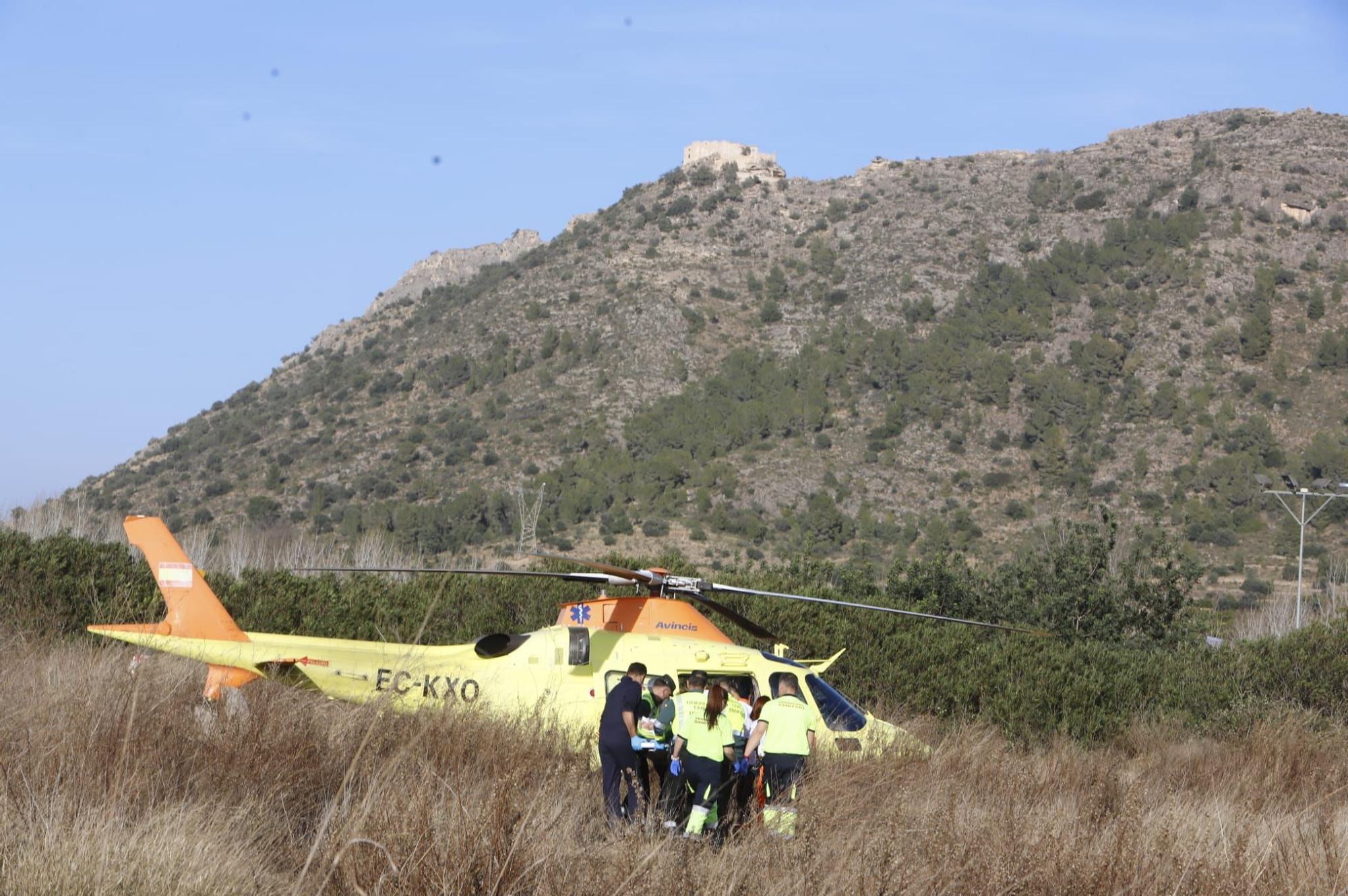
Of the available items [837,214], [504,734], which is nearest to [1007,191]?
[837,214]

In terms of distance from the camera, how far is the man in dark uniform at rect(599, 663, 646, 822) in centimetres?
1009

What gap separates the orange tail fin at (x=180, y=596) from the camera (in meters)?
13.2

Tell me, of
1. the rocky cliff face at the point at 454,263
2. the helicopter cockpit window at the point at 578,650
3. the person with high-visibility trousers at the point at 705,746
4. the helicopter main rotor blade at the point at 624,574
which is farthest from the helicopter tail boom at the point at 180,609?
the rocky cliff face at the point at 454,263

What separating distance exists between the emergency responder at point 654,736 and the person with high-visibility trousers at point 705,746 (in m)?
0.34

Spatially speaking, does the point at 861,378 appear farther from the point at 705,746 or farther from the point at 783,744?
the point at 705,746

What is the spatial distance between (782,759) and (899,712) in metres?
14.8

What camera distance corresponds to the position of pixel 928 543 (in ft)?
188

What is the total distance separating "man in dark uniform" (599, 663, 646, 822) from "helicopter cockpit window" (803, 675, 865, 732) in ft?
9.44

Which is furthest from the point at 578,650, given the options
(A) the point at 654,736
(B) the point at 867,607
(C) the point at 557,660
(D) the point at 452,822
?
(D) the point at 452,822

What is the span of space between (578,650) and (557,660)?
282 millimetres

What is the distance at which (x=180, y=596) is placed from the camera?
1345 centimetres

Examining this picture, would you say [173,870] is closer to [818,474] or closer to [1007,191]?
[818,474]

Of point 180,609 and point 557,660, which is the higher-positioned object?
point 180,609

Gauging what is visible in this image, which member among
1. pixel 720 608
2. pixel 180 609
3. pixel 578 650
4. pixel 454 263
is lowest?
pixel 578 650
